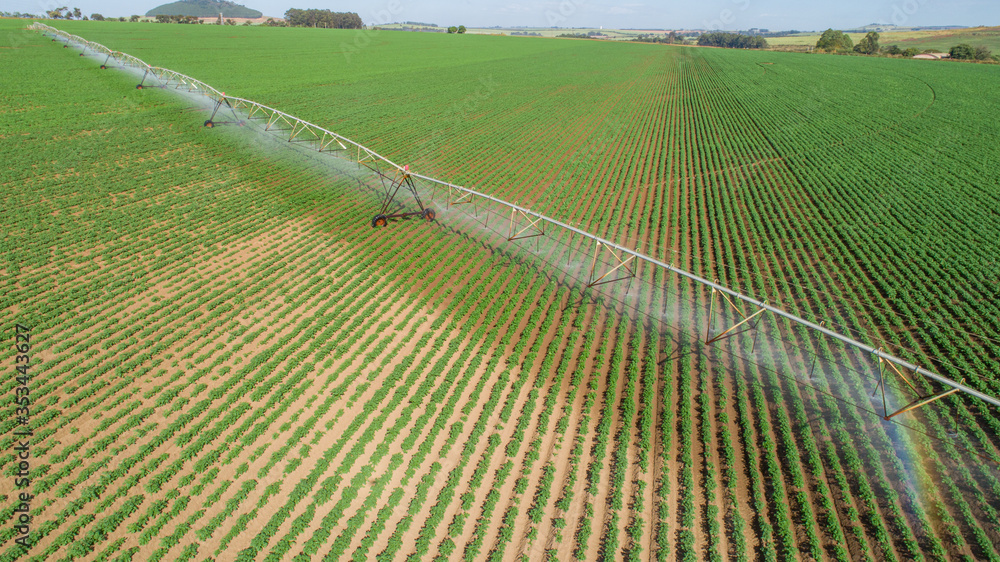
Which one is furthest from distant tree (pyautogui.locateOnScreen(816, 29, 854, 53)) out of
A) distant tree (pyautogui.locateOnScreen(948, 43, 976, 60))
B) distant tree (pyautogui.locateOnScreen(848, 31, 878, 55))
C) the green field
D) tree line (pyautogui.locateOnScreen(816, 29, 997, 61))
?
the green field

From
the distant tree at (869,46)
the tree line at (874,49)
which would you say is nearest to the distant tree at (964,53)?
the tree line at (874,49)

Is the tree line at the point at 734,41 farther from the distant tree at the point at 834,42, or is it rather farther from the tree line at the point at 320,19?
the tree line at the point at 320,19

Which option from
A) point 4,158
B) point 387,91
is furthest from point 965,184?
point 4,158

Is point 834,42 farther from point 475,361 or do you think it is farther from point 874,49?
point 475,361

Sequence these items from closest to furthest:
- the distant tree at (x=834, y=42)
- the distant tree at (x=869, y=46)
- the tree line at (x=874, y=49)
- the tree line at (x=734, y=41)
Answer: the tree line at (x=874, y=49) < the distant tree at (x=869, y=46) < the distant tree at (x=834, y=42) < the tree line at (x=734, y=41)

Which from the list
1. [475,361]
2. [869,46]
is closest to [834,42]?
[869,46]

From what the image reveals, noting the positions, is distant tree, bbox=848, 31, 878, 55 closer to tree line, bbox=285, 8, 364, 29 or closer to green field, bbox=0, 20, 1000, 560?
green field, bbox=0, 20, 1000, 560
